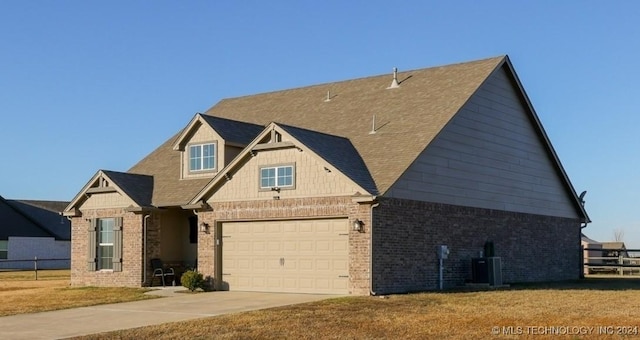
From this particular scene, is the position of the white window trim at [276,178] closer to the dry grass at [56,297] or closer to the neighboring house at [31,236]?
the dry grass at [56,297]

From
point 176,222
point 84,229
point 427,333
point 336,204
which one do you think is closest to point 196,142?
point 176,222

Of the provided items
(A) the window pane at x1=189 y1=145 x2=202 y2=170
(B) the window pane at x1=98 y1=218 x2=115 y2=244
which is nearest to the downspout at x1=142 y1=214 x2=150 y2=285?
(B) the window pane at x1=98 y1=218 x2=115 y2=244

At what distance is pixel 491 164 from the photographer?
2883 cm

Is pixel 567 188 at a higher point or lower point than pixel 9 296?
higher

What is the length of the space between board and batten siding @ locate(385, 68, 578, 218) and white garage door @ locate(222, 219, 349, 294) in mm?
2317

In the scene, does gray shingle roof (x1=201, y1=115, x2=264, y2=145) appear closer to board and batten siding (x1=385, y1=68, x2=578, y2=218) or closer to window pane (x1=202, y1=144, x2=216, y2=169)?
window pane (x1=202, y1=144, x2=216, y2=169)

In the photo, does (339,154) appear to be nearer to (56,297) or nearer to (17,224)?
(56,297)

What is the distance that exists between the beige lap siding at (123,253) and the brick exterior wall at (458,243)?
9635mm

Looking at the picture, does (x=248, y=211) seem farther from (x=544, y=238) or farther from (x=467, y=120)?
(x=544, y=238)

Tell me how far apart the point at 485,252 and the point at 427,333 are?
13114 mm

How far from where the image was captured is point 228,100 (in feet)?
123

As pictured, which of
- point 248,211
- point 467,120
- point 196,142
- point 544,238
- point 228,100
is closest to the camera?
point 248,211

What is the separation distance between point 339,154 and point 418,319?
842 centimetres

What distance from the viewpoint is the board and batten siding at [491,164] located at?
25.5 metres
